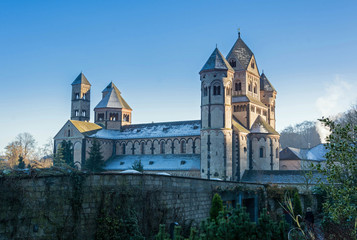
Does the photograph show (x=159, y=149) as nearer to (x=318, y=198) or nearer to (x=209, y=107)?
(x=209, y=107)

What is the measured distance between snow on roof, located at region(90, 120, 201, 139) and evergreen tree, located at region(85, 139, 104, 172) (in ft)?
10.5

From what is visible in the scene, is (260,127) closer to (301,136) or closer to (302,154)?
(302,154)

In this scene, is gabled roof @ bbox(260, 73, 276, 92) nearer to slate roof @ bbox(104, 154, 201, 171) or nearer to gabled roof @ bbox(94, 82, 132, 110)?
slate roof @ bbox(104, 154, 201, 171)

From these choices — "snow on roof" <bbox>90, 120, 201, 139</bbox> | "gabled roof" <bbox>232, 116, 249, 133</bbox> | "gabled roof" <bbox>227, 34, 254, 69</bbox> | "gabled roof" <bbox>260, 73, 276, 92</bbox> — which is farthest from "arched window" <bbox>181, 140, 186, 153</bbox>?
"gabled roof" <bbox>260, 73, 276, 92</bbox>

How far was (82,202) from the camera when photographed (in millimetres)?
13320

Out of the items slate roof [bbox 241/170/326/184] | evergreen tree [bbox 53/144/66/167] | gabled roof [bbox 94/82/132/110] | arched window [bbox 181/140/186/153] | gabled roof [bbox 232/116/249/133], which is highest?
gabled roof [bbox 94/82/132/110]

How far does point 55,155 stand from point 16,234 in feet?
154

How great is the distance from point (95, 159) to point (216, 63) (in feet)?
75.4

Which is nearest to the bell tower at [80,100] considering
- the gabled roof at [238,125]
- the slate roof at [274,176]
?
the gabled roof at [238,125]

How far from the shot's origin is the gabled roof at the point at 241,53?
56.9m

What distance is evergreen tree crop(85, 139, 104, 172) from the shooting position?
5593 centimetres

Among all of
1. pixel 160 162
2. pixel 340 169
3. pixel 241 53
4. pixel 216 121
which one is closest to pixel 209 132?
pixel 216 121

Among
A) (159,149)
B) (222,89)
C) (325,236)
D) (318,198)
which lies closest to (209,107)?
(222,89)

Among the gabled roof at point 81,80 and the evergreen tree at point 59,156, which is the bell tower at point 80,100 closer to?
the gabled roof at point 81,80
